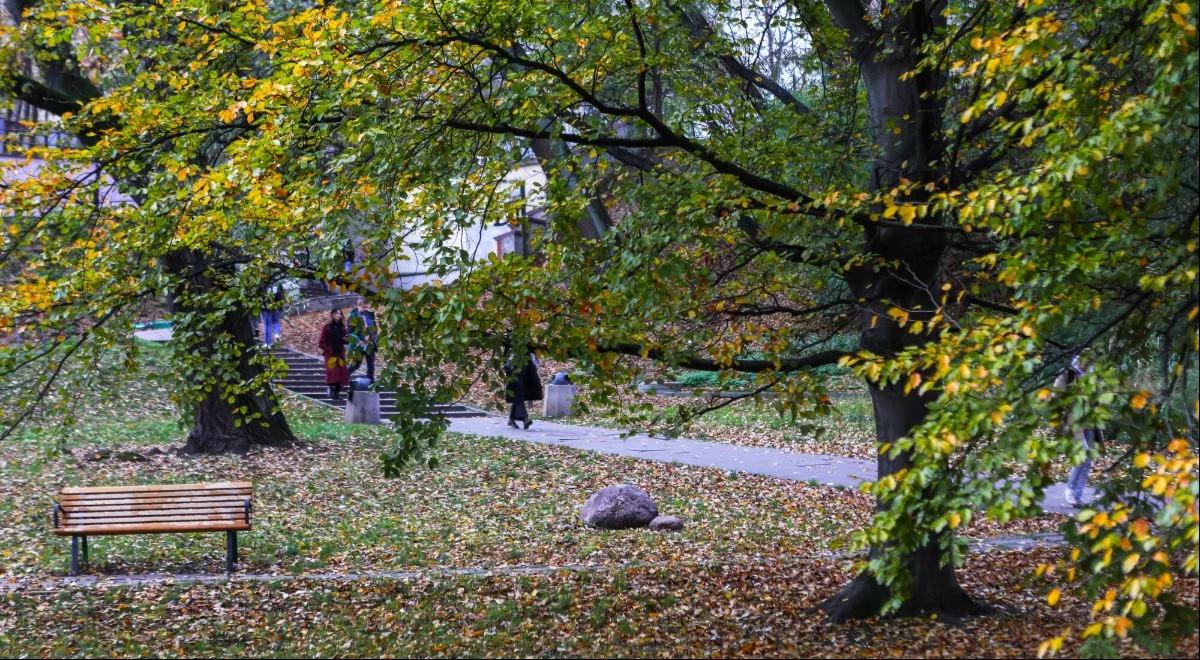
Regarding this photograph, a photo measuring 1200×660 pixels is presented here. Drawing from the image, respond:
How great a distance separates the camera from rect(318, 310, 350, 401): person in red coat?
18.9 m

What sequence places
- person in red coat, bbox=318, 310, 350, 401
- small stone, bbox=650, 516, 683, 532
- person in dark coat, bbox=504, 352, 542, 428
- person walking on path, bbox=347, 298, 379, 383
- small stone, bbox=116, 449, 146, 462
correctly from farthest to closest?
person in red coat, bbox=318, 310, 350, 401 < person in dark coat, bbox=504, 352, 542, 428 < small stone, bbox=116, 449, 146, 462 < small stone, bbox=650, 516, 683, 532 < person walking on path, bbox=347, 298, 379, 383

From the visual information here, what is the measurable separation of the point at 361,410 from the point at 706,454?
6.20 m

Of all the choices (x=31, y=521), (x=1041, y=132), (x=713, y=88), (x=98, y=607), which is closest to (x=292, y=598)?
(x=98, y=607)

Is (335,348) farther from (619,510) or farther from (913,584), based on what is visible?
(913,584)

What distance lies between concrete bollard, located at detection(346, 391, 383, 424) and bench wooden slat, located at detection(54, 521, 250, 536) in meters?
9.37

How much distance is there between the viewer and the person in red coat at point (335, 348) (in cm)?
1891

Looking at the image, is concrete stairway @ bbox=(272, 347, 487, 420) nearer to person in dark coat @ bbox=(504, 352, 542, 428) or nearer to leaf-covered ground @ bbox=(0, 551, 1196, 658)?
person in dark coat @ bbox=(504, 352, 542, 428)

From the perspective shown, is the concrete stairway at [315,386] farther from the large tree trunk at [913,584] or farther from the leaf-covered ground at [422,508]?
the large tree trunk at [913,584]

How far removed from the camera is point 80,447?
15.2 meters

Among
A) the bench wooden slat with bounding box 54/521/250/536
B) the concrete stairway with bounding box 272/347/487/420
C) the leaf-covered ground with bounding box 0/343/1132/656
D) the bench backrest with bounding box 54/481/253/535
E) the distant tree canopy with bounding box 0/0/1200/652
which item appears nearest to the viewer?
the distant tree canopy with bounding box 0/0/1200/652

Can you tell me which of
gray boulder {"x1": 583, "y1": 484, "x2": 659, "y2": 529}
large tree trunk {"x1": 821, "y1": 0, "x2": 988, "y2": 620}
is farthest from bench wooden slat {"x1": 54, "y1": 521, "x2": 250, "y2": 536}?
large tree trunk {"x1": 821, "y1": 0, "x2": 988, "y2": 620}

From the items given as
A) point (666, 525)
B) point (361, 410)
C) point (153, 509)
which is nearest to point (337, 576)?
point (153, 509)

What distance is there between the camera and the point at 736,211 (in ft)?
22.6

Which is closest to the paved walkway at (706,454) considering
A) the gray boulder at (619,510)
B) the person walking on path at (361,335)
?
the gray boulder at (619,510)
